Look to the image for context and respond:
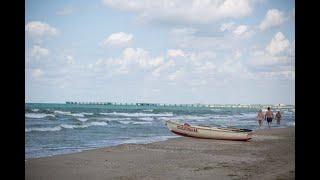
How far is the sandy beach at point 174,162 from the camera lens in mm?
4555

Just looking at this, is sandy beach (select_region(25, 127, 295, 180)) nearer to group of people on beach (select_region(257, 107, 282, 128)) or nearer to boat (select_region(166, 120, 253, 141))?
boat (select_region(166, 120, 253, 141))

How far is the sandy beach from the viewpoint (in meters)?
4.55

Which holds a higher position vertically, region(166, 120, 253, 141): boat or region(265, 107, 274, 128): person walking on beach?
region(265, 107, 274, 128): person walking on beach

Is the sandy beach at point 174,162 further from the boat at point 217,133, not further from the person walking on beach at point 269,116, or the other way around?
the person walking on beach at point 269,116

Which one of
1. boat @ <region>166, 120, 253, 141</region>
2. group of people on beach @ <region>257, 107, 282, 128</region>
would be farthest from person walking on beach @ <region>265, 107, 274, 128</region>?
boat @ <region>166, 120, 253, 141</region>

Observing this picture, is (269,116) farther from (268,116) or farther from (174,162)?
(174,162)

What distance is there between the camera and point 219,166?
5.09 metres

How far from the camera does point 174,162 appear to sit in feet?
18.1

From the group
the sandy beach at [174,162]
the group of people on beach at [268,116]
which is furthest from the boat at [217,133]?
the group of people on beach at [268,116]

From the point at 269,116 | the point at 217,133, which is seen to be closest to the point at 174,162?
the point at 217,133

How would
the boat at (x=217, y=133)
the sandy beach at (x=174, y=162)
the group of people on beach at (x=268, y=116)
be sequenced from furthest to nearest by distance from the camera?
the group of people on beach at (x=268, y=116) → the boat at (x=217, y=133) → the sandy beach at (x=174, y=162)
